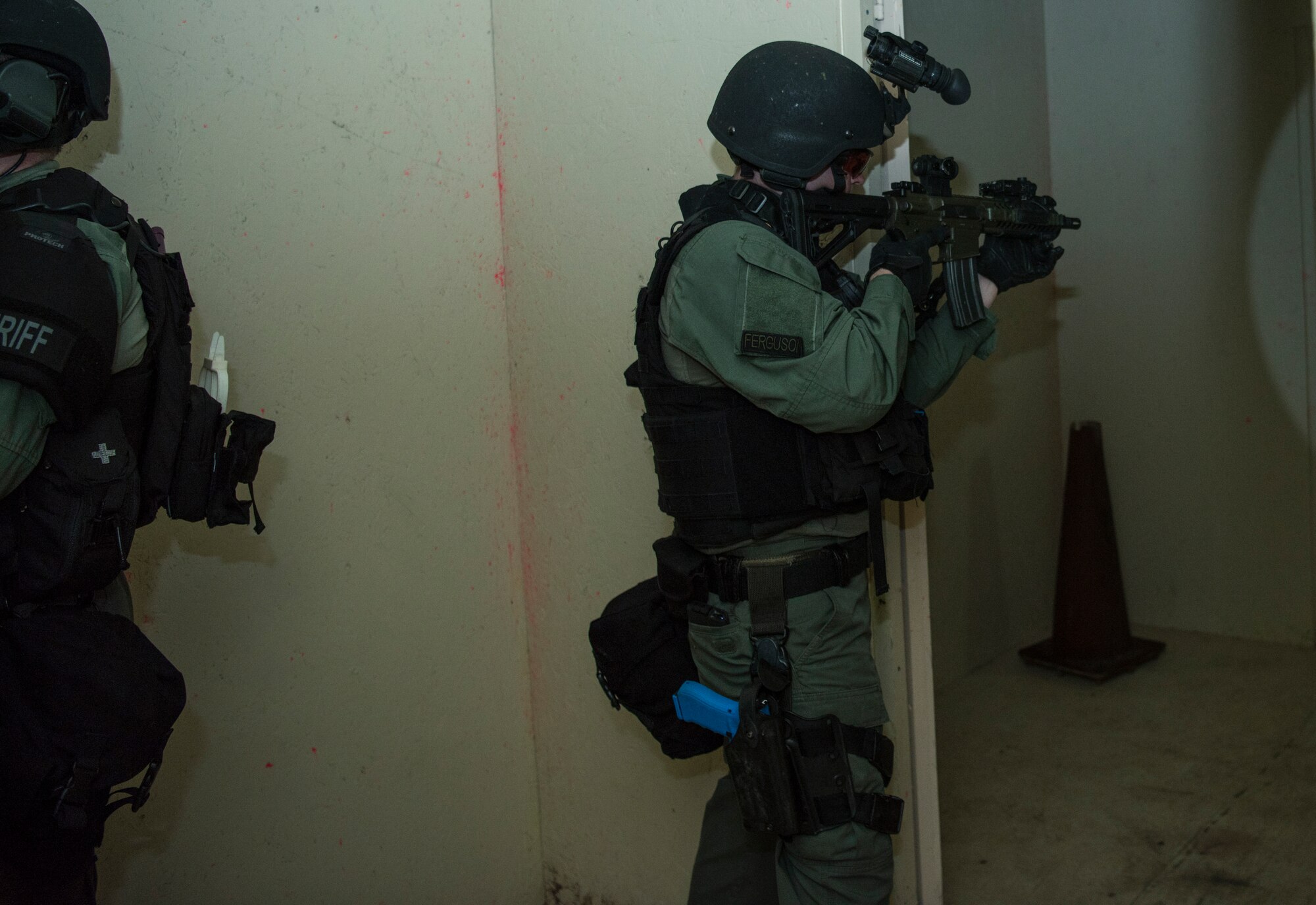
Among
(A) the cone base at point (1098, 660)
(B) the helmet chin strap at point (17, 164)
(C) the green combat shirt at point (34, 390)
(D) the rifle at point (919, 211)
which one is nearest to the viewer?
(C) the green combat shirt at point (34, 390)

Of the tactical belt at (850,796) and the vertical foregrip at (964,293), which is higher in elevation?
the vertical foregrip at (964,293)

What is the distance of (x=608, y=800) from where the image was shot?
2.42 meters

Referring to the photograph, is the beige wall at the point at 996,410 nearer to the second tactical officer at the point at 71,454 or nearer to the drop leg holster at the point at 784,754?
the drop leg holster at the point at 784,754

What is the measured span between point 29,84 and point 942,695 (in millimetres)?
3263

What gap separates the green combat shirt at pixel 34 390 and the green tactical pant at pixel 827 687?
0.96 m

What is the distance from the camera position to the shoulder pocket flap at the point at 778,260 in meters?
1.53

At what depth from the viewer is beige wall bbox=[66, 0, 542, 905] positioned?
6.33ft

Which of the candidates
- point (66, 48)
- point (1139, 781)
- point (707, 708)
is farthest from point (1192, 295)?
point (66, 48)

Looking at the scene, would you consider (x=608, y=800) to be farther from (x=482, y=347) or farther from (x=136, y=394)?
(x=136, y=394)

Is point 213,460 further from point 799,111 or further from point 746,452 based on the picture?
point 799,111

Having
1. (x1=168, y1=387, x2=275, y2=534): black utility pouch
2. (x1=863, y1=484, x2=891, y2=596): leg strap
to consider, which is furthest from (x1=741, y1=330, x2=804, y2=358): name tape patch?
(x1=168, y1=387, x2=275, y2=534): black utility pouch

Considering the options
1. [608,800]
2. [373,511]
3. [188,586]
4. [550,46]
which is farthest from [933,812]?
[550,46]

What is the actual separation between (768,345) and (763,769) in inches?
25.1

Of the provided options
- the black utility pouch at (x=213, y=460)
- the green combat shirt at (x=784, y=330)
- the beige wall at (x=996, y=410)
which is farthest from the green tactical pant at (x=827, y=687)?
the beige wall at (x=996, y=410)
